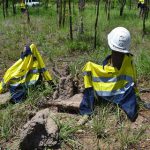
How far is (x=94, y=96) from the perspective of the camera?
14.0 feet

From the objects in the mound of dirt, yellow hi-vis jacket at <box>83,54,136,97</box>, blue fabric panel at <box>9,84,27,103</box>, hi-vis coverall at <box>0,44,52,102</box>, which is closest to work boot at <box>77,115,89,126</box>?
yellow hi-vis jacket at <box>83,54,136,97</box>

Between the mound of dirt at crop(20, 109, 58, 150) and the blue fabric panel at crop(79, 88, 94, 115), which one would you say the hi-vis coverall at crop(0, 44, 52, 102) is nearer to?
the blue fabric panel at crop(79, 88, 94, 115)

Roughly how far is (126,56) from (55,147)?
1.26m

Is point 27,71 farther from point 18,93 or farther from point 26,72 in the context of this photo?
point 18,93

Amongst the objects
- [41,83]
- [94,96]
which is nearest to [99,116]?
[94,96]

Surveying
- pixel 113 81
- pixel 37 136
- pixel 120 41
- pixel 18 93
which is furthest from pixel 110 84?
pixel 18 93

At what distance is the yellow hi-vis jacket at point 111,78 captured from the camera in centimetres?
423

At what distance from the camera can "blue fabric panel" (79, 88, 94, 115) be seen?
4.21 meters

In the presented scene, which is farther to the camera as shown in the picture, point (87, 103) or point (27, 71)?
point (27, 71)

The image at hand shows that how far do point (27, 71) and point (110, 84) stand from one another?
1.25m

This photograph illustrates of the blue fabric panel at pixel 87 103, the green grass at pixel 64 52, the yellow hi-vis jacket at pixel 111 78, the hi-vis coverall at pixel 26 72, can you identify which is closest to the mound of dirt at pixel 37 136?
the green grass at pixel 64 52

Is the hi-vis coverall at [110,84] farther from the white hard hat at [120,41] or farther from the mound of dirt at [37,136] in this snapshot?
the mound of dirt at [37,136]

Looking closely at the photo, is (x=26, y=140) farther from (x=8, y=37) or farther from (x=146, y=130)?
(x=8, y=37)

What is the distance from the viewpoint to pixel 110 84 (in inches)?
168
